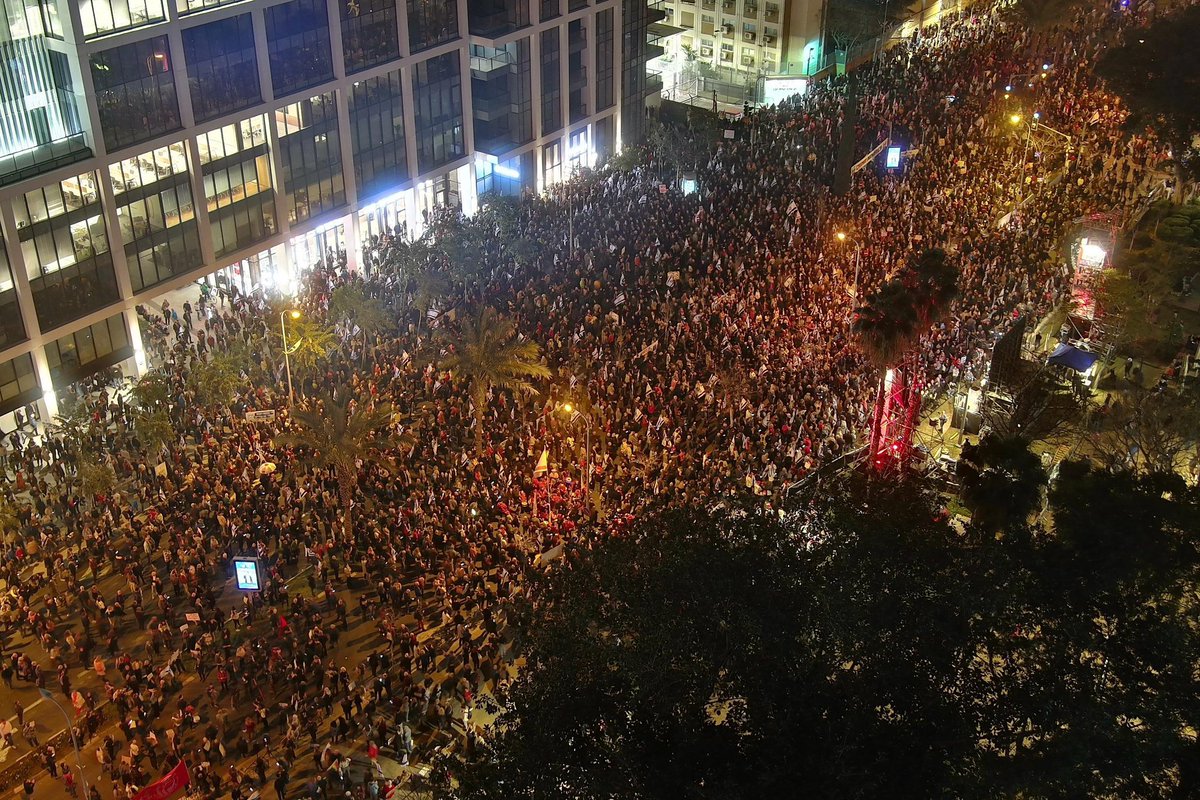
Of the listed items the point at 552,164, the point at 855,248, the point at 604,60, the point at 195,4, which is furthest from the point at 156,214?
the point at 604,60

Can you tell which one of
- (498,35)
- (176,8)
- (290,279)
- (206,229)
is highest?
(176,8)

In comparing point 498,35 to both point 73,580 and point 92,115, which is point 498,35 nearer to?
point 92,115

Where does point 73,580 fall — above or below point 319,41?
below

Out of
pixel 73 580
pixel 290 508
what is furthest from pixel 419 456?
pixel 73 580

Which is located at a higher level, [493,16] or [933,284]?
[493,16]

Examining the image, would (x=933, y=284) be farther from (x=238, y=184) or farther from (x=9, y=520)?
(x=238, y=184)

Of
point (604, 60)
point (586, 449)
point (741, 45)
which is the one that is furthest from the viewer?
point (741, 45)
